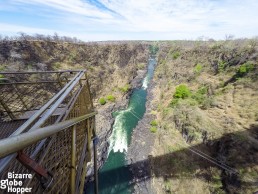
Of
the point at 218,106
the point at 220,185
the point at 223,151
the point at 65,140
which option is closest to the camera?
the point at 65,140

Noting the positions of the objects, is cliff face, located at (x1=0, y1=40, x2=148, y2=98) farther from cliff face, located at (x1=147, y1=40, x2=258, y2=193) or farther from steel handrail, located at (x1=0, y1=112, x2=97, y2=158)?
steel handrail, located at (x1=0, y1=112, x2=97, y2=158)

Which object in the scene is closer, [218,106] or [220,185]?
[220,185]

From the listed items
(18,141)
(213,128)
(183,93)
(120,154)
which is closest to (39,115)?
(18,141)

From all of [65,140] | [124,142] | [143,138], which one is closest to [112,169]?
[124,142]

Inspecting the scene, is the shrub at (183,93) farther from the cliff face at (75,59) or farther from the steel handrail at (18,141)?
the steel handrail at (18,141)

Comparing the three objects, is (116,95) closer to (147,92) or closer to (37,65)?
(147,92)

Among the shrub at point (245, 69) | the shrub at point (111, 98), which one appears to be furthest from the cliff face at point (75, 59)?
the shrub at point (245, 69)

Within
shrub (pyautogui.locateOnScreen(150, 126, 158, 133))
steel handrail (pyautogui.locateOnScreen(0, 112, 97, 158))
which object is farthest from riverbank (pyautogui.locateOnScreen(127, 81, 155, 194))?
steel handrail (pyautogui.locateOnScreen(0, 112, 97, 158))
